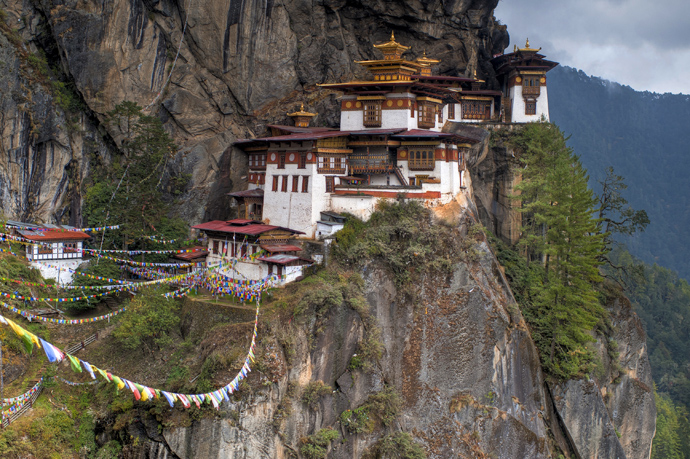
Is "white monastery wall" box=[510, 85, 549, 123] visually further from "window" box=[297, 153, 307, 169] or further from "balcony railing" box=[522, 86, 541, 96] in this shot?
"window" box=[297, 153, 307, 169]

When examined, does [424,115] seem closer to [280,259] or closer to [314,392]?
[280,259]

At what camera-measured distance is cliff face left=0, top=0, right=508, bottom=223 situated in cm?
4097

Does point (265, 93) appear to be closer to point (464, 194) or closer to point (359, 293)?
point (464, 194)

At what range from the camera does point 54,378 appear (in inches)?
1150

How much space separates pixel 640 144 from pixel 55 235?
177 metres

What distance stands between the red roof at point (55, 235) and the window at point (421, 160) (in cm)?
2179

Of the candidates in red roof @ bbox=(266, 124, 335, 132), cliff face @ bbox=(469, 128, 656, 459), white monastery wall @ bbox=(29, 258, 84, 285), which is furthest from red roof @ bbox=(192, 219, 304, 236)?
cliff face @ bbox=(469, 128, 656, 459)

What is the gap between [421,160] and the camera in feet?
134

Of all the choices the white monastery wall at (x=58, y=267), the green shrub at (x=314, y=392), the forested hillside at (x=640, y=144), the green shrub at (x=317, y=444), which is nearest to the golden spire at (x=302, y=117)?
the white monastery wall at (x=58, y=267)

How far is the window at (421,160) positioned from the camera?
40.7m

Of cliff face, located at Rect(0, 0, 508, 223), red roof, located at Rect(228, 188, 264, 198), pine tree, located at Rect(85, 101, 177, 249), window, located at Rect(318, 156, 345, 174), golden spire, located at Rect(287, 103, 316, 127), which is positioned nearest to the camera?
pine tree, located at Rect(85, 101, 177, 249)

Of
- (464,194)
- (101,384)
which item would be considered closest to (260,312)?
(101,384)

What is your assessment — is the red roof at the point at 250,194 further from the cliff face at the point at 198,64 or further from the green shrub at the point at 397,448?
the green shrub at the point at 397,448

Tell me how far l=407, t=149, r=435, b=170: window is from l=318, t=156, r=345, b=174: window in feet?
15.3
